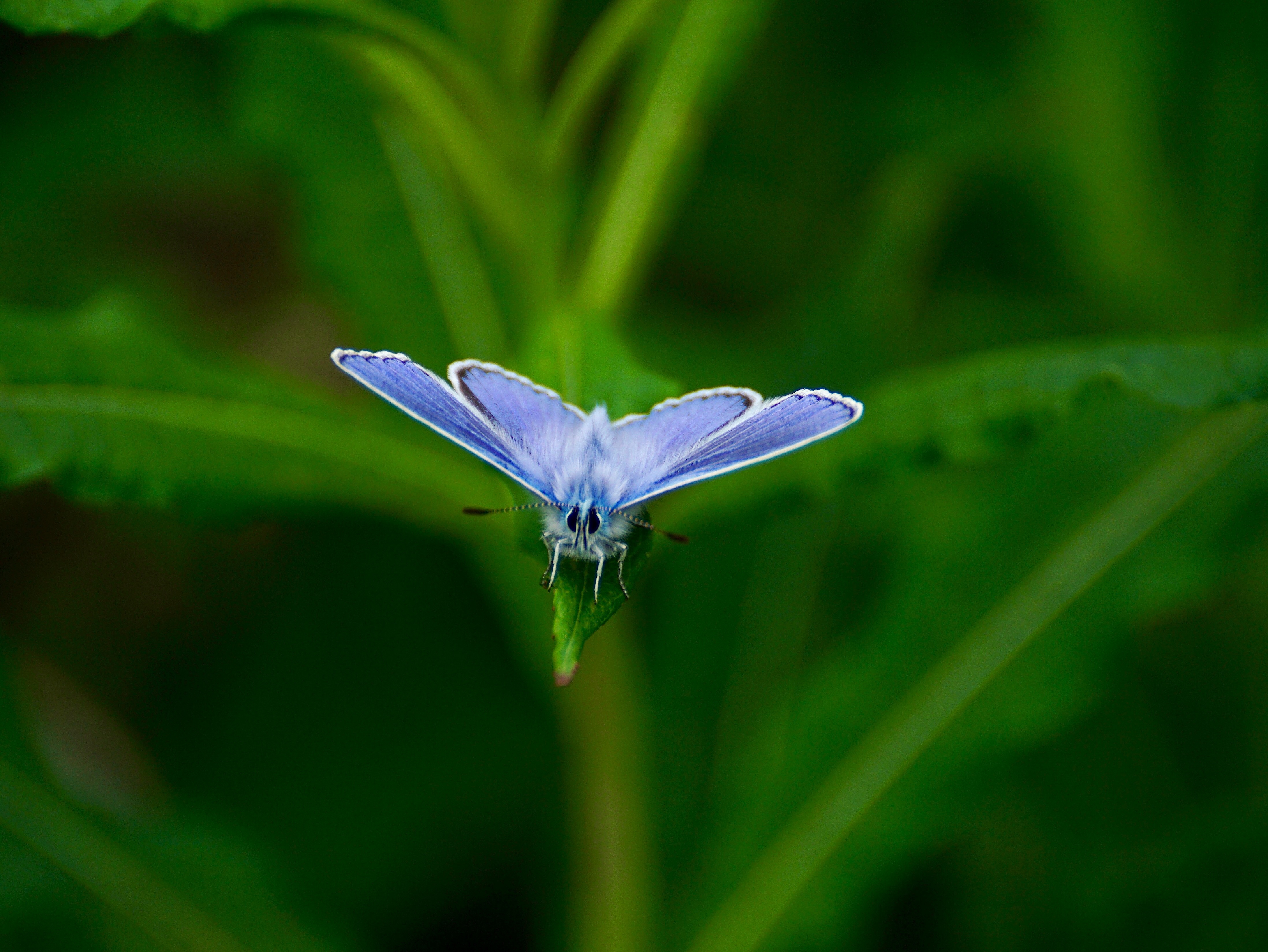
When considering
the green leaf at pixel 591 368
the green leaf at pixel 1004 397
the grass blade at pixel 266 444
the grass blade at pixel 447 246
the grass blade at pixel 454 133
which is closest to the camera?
the green leaf at pixel 591 368

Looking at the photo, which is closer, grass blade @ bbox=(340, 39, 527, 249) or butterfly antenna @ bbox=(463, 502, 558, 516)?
butterfly antenna @ bbox=(463, 502, 558, 516)

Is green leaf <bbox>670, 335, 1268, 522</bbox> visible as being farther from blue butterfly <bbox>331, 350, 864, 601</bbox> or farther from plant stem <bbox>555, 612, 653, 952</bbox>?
plant stem <bbox>555, 612, 653, 952</bbox>

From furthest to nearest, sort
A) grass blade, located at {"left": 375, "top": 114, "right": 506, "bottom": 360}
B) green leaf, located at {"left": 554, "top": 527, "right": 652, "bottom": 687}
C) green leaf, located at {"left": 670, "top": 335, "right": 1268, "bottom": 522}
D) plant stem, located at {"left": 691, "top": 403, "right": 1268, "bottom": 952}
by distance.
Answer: grass blade, located at {"left": 375, "top": 114, "right": 506, "bottom": 360}
plant stem, located at {"left": 691, "top": 403, "right": 1268, "bottom": 952}
green leaf, located at {"left": 670, "top": 335, "right": 1268, "bottom": 522}
green leaf, located at {"left": 554, "top": 527, "right": 652, "bottom": 687}

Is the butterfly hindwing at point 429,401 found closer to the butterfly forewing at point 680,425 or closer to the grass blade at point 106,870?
the butterfly forewing at point 680,425

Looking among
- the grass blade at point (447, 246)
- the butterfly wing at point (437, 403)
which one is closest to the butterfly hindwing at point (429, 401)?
the butterfly wing at point (437, 403)

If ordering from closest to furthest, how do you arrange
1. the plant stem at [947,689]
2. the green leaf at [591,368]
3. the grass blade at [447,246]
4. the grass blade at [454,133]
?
1. the green leaf at [591,368]
2. the grass blade at [454,133]
3. the plant stem at [947,689]
4. the grass blade at [447,246]

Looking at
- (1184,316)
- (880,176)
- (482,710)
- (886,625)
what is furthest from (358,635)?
(1184,316)

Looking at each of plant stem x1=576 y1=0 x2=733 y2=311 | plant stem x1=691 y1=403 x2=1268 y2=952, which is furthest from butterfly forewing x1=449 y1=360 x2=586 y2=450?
plant stem x1=691 y1=403 x2=1268 y2=952
